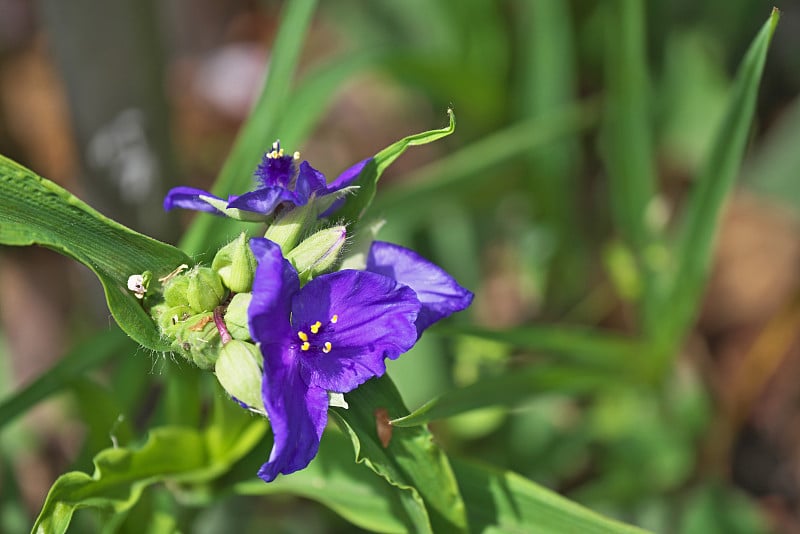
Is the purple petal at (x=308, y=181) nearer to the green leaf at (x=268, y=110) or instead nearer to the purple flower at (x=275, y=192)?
the purple flower at (x=275, y=192)

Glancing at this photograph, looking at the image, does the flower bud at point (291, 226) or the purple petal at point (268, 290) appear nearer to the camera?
the purple petal at point (268, 290)

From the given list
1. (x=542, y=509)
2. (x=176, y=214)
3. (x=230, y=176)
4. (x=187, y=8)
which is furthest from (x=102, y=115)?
(x=187, y=8)

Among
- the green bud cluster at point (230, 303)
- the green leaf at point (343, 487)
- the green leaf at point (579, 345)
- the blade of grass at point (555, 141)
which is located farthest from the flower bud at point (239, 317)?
the blade of grass at point (555, 141)

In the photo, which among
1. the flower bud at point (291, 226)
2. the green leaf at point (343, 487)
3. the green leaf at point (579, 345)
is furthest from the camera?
the green leaf at point (579, 345)

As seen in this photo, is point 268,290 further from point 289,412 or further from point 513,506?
point 513,506

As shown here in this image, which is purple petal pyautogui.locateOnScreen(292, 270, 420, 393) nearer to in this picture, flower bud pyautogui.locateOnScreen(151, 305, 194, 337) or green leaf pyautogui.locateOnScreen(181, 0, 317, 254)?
flower bud pyautogui.locateOnScreen(151, 305, 194, 337)
